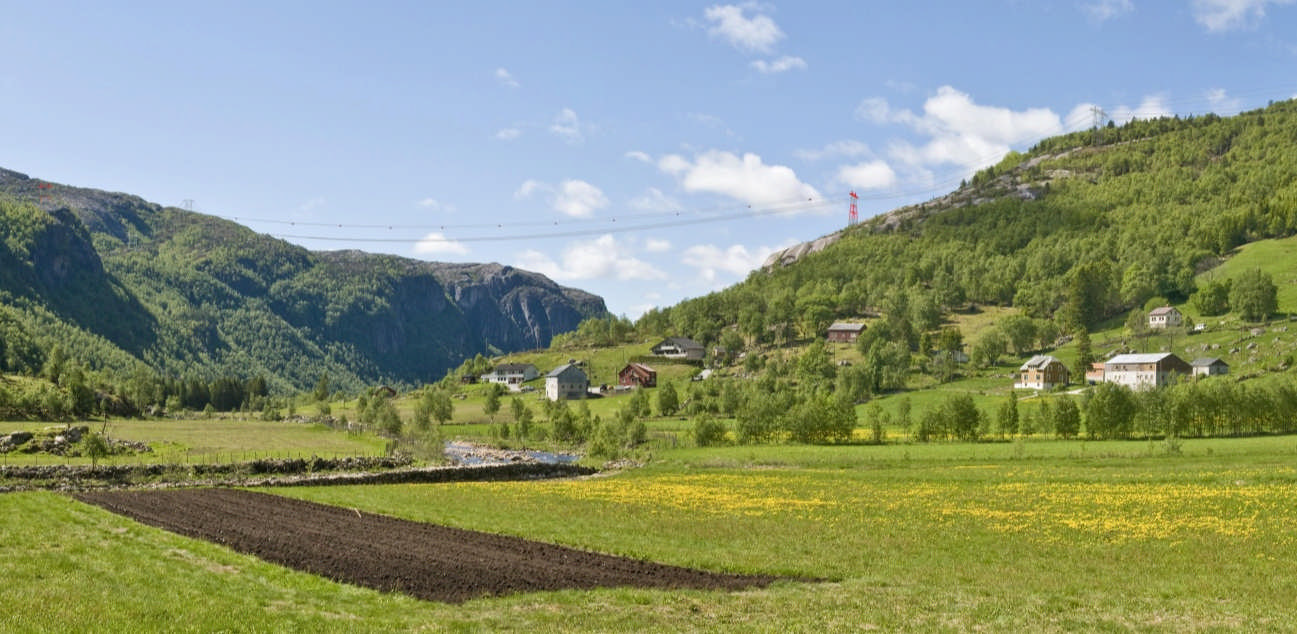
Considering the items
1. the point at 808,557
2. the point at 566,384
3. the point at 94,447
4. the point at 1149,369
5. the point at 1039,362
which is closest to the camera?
the point at 808,557

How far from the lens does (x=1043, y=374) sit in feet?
532

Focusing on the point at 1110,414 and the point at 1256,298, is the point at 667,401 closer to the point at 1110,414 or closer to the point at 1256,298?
the point at 1110,414

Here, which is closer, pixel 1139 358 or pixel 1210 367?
pixel 1210 367

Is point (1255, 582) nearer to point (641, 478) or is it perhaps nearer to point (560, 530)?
point (560, 530)

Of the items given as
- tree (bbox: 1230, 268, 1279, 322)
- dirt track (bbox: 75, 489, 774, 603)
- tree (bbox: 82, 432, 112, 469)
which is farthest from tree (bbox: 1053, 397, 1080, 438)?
tree (bbox: 1230, 268, 1279, 322)

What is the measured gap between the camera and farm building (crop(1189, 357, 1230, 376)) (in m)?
151

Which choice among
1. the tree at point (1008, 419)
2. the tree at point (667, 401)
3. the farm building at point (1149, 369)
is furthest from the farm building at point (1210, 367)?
the tree at point (667, 401)

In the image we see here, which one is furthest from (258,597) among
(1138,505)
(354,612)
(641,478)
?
(641,478)

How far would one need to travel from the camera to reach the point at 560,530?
136 feet

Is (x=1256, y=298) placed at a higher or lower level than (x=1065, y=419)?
higher

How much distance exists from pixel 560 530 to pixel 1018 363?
17042cm

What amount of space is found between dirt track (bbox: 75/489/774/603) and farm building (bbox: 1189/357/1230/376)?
155 m

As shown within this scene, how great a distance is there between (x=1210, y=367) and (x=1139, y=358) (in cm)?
1136

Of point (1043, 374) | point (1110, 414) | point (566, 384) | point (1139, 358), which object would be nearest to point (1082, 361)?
point (1043, 374)
